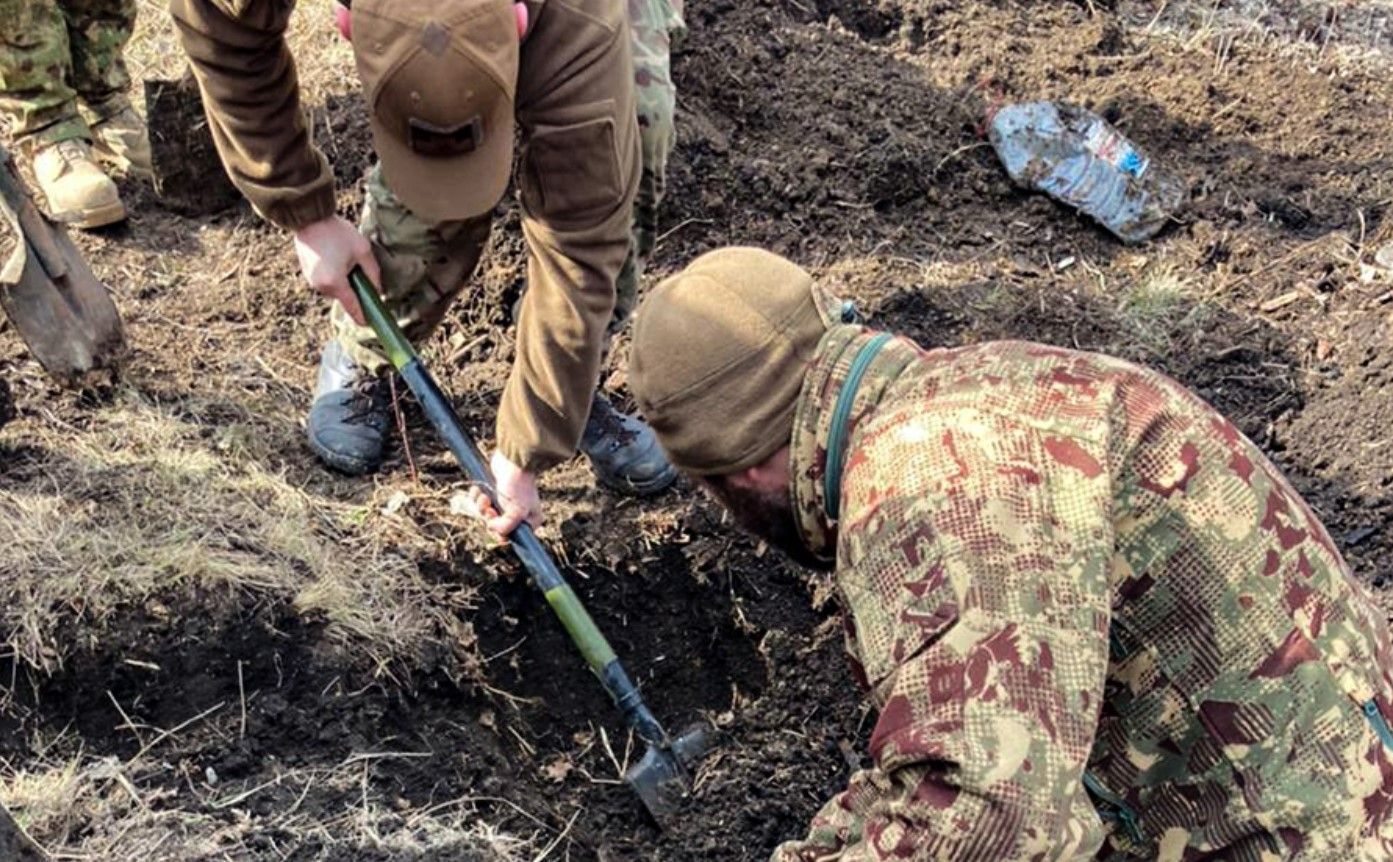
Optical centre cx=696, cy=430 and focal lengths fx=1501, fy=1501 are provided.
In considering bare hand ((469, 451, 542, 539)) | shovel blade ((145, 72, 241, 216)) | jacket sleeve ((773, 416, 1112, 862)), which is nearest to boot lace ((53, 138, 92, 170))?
shovel blade ((145, 72, 241, 216))

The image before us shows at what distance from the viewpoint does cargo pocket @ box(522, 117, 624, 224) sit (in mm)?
2891

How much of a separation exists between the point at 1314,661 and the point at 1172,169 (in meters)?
3.75

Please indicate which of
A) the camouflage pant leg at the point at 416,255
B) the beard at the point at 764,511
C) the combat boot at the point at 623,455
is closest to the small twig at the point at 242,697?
the camouflage pant leg at the point at 416,255

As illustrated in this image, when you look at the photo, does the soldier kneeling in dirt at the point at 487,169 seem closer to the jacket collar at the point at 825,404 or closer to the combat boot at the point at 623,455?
the combat boot at the point at 623,455

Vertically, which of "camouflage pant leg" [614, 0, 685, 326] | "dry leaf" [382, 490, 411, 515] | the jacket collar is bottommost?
"dry leaf" [382, 490, 411, 515]

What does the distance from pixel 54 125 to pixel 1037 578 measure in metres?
Result: 3.88

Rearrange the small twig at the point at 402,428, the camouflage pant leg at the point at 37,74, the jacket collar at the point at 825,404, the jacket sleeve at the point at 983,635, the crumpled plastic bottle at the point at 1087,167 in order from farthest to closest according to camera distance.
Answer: the crumpled plastic bottle at the point at 1087,167, the camouflage pant leg at the point at 37,74, the small twig at the point at 402,428, the jacket collar at the point at 825,404, the jacket sleeve at the point at 983,635

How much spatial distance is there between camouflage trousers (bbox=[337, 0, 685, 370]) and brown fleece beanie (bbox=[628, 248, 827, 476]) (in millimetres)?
1485

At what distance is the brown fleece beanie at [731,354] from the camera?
2.02m

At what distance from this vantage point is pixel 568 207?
2982mm

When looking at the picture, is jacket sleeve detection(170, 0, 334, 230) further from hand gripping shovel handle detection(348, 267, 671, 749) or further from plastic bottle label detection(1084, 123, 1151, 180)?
plastic bottle label detection(1084, 123, 1151, 180)

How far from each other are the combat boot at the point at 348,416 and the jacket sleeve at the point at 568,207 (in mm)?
844

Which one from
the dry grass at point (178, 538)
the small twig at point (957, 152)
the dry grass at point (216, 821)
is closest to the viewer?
the dry grass at point (216, 821)

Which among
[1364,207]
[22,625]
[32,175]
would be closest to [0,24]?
[32,175]
